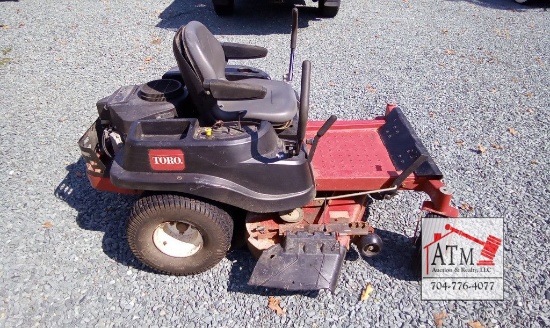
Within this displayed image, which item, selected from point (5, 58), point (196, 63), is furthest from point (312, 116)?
point (5, 58)

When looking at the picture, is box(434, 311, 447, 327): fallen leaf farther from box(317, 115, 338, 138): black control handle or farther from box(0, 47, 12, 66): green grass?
box(0, 47, 12, 66): green grass

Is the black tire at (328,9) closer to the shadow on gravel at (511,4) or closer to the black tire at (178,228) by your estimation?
the shadow on gravel at (511,4)

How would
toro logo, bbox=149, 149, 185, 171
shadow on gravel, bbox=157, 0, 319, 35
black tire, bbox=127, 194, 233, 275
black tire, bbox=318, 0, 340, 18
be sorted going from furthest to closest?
black tire, bbox=318, 0, 340, 18 < shadow on gravel, bbox=157, 0, 319, 35 < black tire, bbox=127, 194, 233, 275 < toro logo, bbox=149, 149, 185, 171

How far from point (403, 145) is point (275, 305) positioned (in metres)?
1.28

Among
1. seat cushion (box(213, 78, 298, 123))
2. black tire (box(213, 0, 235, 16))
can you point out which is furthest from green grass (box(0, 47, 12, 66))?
seat cushion (box(213, 78, 298, 123))

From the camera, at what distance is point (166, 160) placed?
215 cm

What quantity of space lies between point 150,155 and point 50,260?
111 centimetres

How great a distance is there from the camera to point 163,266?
2.43 metres

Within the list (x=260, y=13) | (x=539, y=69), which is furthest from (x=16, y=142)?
(x=539, y=69)

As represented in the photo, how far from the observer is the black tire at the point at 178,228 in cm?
224

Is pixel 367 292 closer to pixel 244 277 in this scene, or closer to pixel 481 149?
pixel 244 277

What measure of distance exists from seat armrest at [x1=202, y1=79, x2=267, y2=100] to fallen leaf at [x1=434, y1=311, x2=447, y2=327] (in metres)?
1.56

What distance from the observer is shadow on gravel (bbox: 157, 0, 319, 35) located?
6.43 metres

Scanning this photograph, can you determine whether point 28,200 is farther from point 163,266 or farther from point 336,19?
point 336,19
